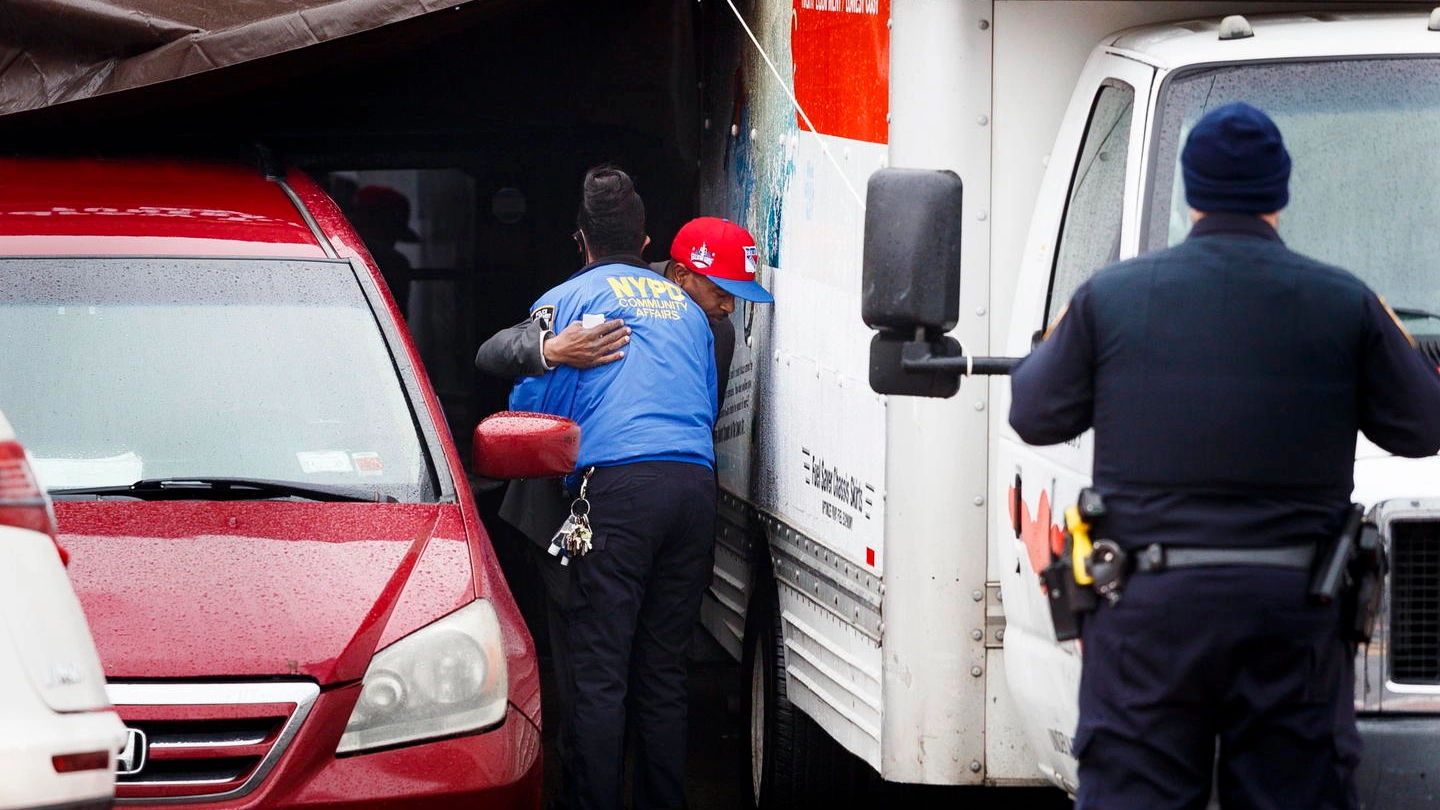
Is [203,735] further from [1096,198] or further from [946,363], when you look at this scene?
[1096,198]

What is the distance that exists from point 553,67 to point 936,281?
4353mm

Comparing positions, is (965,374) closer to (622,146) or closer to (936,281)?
(936,281)

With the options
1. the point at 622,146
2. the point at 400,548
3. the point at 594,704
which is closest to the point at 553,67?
the point at 622,146

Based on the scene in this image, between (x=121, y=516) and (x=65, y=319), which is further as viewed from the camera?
(x=65, y=319)

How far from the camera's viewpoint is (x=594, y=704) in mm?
5812

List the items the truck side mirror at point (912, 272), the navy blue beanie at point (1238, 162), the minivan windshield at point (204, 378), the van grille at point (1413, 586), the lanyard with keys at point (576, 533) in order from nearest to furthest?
the navy blue beanie at point (1238, 162) → the van grille at point (1413, 586) → the truck side mirror at point (912, 272) → the minivan windshield at point (204, 378) → the lanyard with keys at point (576, 533)

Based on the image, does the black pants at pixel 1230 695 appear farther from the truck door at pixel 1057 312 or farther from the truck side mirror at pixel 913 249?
the truck side mirror at pixel 913 249

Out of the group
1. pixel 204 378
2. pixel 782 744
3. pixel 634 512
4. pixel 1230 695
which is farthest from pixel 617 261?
pixel 1230 695

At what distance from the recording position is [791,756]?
641 cm

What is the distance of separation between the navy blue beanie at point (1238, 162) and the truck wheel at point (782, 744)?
3.01m

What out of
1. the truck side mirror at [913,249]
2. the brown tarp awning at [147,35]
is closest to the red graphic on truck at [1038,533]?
the truck side mirror at [913,249]

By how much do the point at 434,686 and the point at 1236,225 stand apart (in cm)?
195

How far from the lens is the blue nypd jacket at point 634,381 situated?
5898mm

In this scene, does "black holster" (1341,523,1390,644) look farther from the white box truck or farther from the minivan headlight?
the minivan headlight
